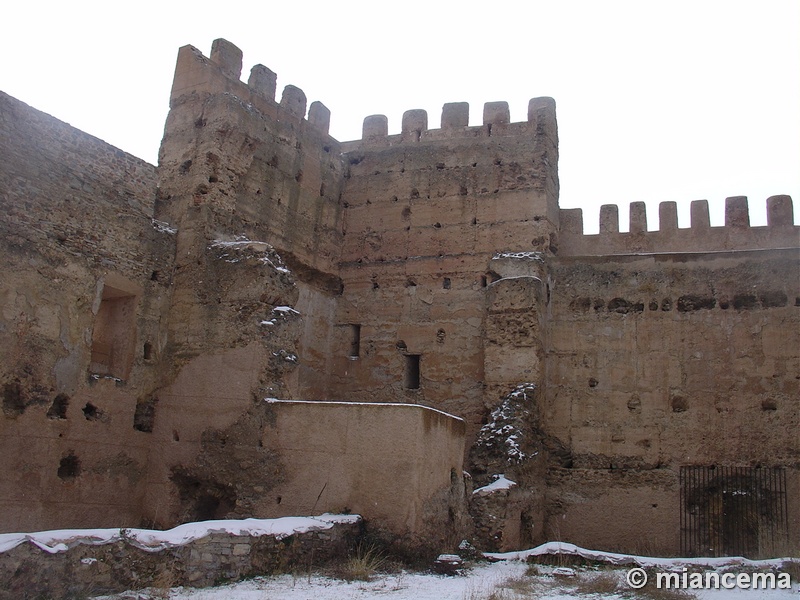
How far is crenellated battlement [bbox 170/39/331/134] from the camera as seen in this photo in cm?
1337

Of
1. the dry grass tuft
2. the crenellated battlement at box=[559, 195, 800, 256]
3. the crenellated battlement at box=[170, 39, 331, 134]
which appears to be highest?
the crenellated battlement at box=[170, 39, 331, 134]

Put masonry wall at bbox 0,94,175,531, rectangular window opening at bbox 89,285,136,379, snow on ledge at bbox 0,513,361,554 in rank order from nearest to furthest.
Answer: snow on ledge at bbox 0,513,361,554
masonry wall at bbox 0,94,175,531
rectangular window opening at bbox 89,285,136,379

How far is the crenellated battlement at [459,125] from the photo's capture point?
15.4 metres

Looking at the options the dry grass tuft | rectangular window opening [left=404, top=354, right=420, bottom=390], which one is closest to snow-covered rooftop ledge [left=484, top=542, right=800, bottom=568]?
the dry grass tuft

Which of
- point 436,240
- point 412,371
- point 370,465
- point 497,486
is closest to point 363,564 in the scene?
point 370,465

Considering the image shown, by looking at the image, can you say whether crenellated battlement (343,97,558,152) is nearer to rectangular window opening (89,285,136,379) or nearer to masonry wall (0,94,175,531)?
masonry wall (0,94,175,531)

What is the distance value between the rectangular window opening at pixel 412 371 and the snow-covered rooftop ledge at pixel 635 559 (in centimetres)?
434

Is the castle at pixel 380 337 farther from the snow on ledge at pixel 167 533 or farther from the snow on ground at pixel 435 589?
the snow on ground at pixel 435 589

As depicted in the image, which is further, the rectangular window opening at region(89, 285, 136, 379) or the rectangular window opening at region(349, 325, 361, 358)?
the rectangular window opening at region(349, 325, 361, 358)

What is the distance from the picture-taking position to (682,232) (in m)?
14.9

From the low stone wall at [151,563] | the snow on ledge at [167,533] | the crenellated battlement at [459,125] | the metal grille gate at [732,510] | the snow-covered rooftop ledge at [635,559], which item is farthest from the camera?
the crenellated battlement at [459,125]

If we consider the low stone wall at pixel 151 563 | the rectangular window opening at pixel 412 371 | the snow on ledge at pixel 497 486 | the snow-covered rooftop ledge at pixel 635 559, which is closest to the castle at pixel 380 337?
the rectangular window opening at pixel 412 371

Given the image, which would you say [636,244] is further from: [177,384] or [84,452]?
[84,452]

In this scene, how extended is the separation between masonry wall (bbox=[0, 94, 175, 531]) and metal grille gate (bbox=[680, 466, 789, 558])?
28.4ft
